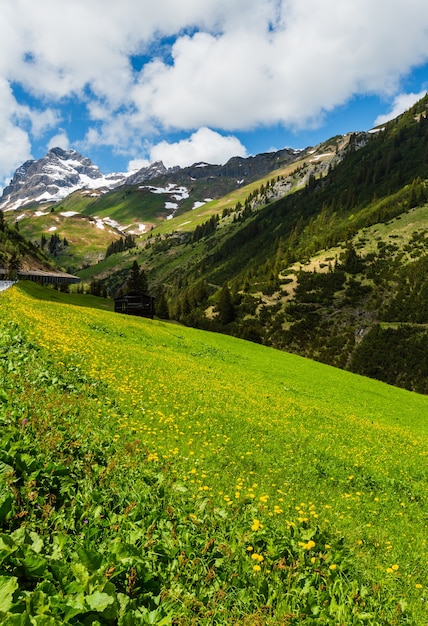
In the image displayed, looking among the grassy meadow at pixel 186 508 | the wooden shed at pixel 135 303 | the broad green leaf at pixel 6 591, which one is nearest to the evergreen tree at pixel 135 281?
the wooden shed at pixel 135 303

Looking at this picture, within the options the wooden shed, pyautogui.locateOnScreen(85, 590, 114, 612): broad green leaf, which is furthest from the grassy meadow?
the wooden shed

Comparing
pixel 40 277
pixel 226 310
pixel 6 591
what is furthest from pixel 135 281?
pixel 6 591

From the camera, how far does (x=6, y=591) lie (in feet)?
11.5

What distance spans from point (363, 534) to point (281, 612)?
15.4ft

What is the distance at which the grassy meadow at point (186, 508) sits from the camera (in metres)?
4.84

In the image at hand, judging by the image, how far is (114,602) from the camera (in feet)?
13.4

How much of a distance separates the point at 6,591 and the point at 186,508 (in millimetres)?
4504

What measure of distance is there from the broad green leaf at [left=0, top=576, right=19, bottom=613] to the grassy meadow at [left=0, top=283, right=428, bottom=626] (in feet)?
0.05

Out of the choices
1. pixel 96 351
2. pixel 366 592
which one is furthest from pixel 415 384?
pixel 366 592

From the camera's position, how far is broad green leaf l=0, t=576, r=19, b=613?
338 cm

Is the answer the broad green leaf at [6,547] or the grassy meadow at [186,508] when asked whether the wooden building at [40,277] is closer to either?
the grassy meadow at [186,508]

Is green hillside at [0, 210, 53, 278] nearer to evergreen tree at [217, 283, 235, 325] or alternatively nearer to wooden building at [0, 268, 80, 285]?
wooden building at [0, 268, 80, 285]

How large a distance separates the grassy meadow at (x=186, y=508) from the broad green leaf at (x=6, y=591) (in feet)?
0.05

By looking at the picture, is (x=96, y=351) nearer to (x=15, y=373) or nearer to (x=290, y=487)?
(x=15, y=373)
